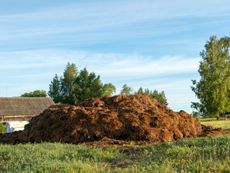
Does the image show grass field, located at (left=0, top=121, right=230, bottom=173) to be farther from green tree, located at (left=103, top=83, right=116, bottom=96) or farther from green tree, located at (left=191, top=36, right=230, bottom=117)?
green tree, located at (left=103, top=83, right=116, bottom=96)

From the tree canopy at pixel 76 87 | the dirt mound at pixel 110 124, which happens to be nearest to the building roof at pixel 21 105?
the tree canopy at pixel 76 87

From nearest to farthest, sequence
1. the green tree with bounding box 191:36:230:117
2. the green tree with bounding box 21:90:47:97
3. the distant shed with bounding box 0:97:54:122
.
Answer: the green tree with bounding box 191:36:230:117
the distant shed with bounding box 0:97:54:122
the green tree with bounding box 21:90:47:97

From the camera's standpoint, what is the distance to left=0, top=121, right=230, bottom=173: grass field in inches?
364

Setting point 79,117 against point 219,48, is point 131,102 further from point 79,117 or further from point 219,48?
point 219,48

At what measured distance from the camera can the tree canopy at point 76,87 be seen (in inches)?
2906

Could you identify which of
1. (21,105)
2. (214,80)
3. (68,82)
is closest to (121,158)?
(214,80)

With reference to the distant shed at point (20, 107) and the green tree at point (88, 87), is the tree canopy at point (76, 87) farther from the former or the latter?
the distant shed at point (20, 107)

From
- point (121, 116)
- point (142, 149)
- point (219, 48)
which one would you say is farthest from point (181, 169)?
point (219, 48)

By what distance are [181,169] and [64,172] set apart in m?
2.16

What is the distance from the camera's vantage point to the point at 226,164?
918cm

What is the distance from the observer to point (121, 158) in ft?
36.7

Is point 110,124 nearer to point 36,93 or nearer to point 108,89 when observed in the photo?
point 108,89

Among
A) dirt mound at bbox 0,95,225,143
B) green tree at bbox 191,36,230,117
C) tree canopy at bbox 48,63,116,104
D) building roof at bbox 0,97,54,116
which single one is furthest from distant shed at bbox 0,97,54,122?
dirt mound at bbox 0,95,225,143

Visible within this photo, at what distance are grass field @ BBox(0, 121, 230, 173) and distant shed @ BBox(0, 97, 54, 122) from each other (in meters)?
45.3
